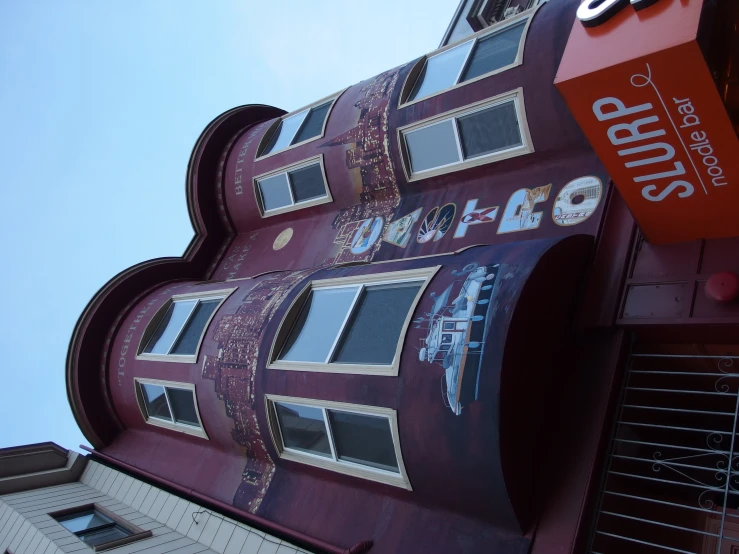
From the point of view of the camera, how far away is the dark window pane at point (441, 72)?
40.1ft

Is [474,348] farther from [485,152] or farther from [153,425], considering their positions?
[153,425]

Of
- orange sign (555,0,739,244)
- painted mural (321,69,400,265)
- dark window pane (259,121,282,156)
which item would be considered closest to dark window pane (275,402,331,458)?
painted mural (321,69,400,265)

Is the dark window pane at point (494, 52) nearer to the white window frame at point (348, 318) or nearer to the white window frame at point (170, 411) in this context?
the white window frame at point (348, 318)

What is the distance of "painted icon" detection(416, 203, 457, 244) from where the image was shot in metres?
11.3

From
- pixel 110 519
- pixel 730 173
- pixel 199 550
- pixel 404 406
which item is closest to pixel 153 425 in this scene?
pixel 110 519

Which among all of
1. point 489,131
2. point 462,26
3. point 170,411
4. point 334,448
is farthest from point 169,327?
point 462,26

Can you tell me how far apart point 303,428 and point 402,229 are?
4.62 metres

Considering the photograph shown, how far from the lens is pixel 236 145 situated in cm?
1722

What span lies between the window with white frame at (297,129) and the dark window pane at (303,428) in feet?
23.8

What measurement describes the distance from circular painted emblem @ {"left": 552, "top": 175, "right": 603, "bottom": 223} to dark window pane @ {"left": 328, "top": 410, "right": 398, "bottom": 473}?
172 inches

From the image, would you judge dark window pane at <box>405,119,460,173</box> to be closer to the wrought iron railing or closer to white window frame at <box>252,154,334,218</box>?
white window frame at <box>252,154,334,218</box>

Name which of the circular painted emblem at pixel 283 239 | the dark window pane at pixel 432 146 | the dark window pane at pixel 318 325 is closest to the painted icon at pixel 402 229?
the dark window pane at pixel 432 146

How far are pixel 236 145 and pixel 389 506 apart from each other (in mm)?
12016

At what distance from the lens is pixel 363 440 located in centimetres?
852
